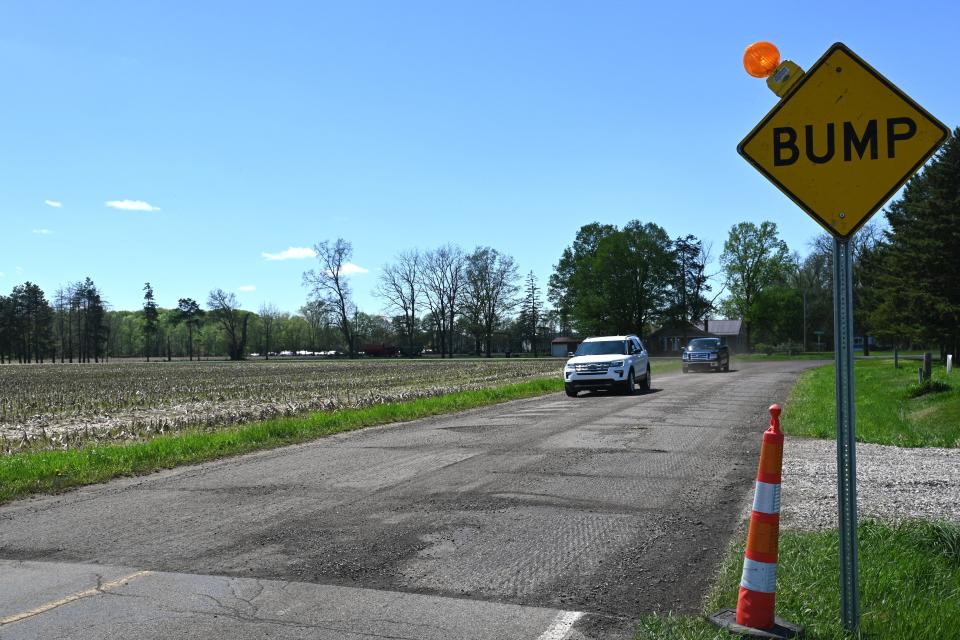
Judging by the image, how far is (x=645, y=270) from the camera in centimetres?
8288

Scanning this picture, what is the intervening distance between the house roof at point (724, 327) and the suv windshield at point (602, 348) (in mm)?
81973

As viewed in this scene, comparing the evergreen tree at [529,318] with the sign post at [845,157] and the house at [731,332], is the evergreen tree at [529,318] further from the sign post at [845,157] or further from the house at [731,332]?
the sign post at [845,157]

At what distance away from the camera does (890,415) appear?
650 inches

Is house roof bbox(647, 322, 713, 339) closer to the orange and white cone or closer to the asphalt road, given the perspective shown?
the asphalt road

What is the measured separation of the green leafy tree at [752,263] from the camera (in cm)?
8888

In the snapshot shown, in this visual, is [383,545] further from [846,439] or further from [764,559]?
[846,439]

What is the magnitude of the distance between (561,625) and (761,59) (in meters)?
3.37

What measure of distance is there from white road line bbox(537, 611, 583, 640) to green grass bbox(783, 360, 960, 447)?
9.22 m

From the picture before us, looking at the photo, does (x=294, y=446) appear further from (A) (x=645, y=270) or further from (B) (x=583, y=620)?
(A) (x=645, y=270)

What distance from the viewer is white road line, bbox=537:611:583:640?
13.7 ft

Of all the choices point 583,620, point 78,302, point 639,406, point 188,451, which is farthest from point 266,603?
point 78,302

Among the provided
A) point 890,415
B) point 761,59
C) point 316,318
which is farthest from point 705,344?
point 316,318

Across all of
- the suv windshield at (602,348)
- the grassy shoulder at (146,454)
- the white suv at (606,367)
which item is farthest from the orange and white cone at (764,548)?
the suv windshield at (602,348)

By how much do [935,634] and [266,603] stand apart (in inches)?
149
